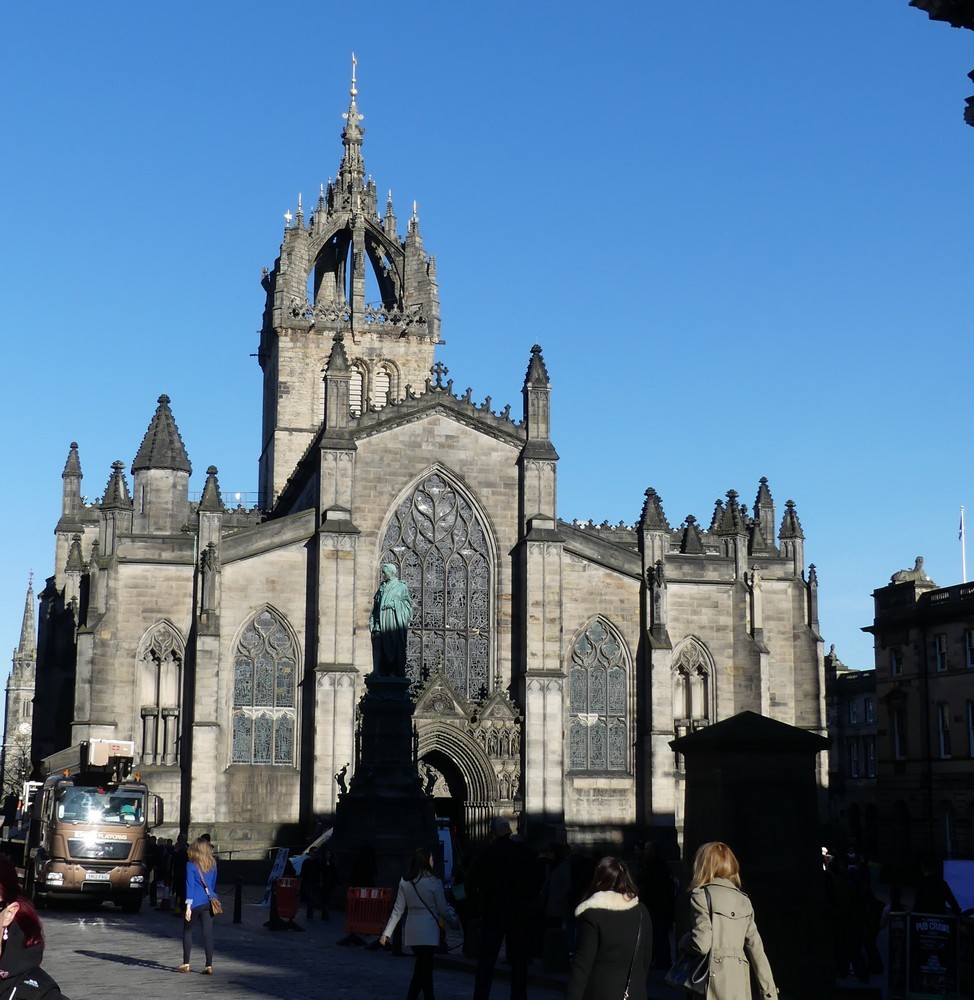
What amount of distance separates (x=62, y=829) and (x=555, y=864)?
1355cm

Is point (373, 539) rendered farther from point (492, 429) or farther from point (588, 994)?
point (588, 994)

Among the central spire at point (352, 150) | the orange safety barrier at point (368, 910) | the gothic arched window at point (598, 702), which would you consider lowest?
the orange safety barrier at point (368, 910)

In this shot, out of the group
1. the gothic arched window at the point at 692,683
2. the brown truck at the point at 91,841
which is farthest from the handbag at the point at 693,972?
the gothic arched window at the point at 692,683

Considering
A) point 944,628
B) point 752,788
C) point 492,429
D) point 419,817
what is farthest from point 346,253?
point 752,788

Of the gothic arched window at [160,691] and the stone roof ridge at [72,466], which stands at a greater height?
the stone roof ridge at [72,466]

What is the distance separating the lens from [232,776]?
4122 centimetres

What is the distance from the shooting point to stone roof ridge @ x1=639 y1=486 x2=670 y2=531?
44594 mm

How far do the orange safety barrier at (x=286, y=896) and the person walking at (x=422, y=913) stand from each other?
11.4 meters

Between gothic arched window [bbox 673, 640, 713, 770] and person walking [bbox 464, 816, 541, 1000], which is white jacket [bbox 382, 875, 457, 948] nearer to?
person walking [bbox 464, 816, 541, 1000]

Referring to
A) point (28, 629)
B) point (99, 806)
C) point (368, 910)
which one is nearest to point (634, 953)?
point (368, 910)

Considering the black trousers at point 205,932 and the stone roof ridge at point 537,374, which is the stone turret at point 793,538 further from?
the black trousers at point 205,932

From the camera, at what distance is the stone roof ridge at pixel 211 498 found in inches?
1644

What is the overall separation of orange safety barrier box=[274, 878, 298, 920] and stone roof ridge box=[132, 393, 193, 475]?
26.7 metres

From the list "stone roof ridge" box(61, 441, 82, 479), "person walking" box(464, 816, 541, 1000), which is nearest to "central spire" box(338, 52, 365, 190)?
"stone roof ridge" box(61, 441, 82, 479)
